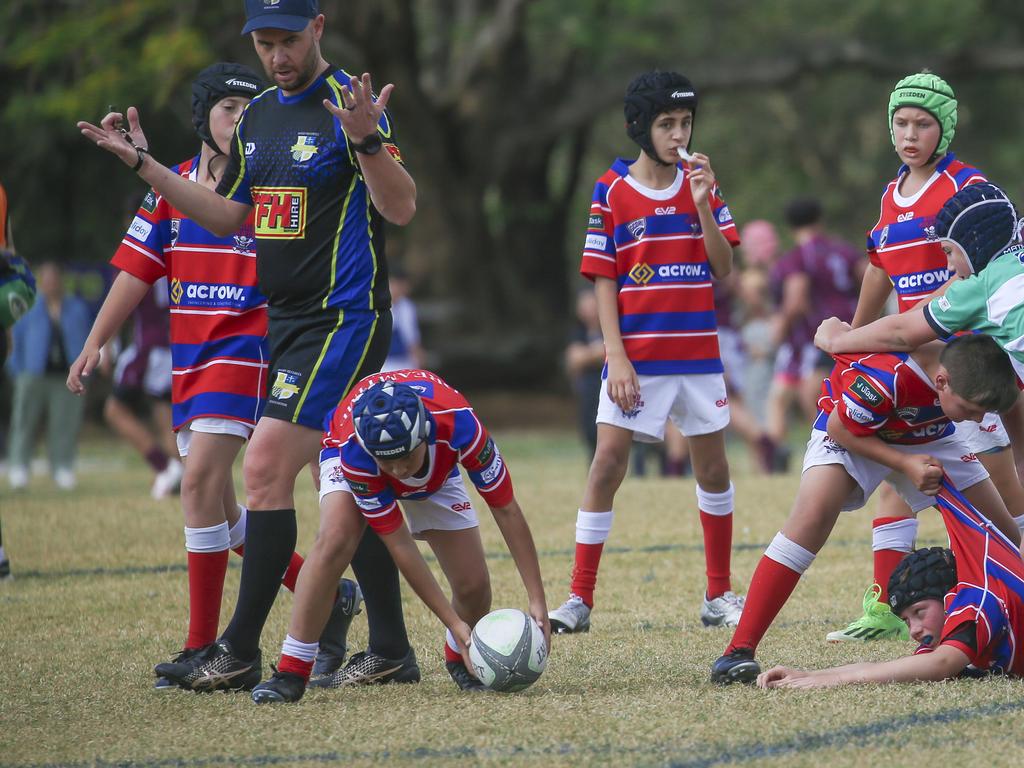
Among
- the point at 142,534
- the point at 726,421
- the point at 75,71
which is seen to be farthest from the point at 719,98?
the point at 726,421

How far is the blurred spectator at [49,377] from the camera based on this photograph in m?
14.0

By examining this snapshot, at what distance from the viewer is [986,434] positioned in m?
6.05

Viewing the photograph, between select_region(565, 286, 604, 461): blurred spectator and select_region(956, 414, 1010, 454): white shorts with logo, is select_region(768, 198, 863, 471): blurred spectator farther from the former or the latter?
select_region(956, 414, 1010, 454): white shorts with logo

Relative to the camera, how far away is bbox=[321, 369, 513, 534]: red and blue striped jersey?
189 inches

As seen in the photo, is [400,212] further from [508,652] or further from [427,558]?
[427,558]

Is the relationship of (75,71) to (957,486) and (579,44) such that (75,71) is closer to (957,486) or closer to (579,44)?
(579,44)

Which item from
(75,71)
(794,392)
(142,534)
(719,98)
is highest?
(719,98)

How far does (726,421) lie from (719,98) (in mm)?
27808

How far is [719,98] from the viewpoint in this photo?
3328 centimetres

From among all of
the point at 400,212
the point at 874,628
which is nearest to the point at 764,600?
the point at 874,628

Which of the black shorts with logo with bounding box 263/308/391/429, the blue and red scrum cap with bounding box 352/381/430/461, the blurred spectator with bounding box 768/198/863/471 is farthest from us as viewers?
the blurred spectator with bounding box 768/198/863/471

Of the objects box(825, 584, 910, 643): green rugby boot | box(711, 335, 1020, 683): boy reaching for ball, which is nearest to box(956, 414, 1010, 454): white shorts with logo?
box(825, 584, 910, 643): green rugby boot

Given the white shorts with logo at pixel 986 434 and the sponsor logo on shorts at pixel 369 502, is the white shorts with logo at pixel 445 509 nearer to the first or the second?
the sponsor logo on shorts at pixel 369 502

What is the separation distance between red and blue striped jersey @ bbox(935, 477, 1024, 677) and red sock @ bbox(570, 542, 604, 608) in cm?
191
